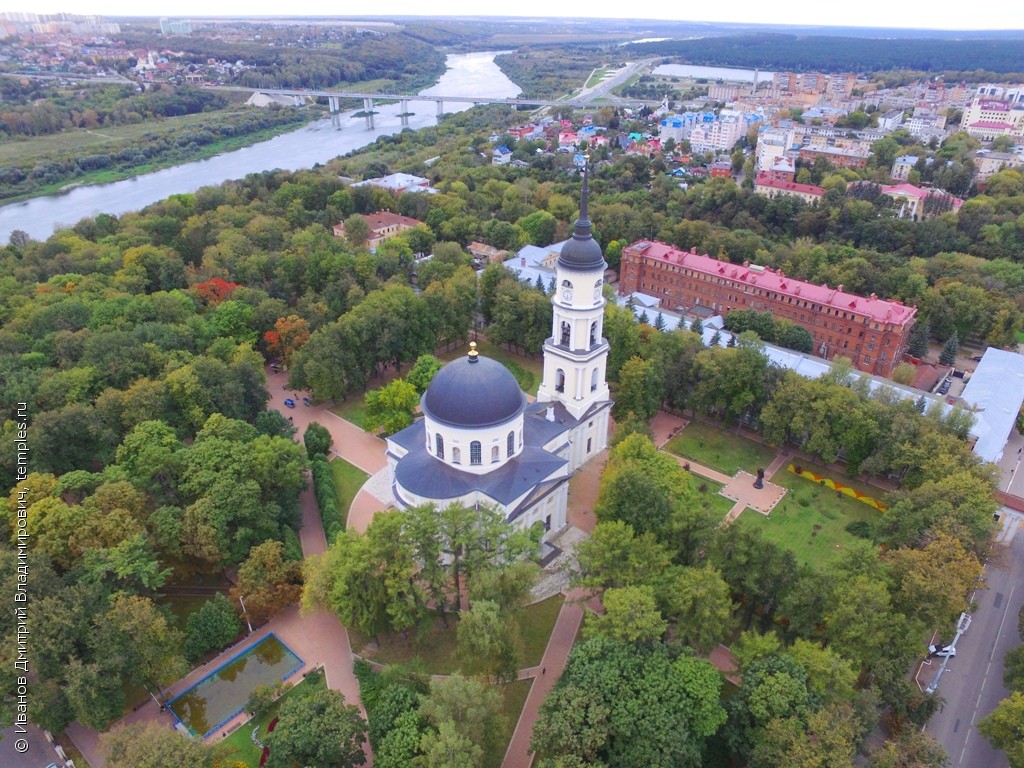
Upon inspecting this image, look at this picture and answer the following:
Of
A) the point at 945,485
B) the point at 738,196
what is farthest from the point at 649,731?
the point at 738,196

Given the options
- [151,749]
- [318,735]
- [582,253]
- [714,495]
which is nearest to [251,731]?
[318,735]

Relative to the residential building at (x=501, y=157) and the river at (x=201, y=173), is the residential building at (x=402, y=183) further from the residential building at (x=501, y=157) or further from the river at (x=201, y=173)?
the river at (x=201, y=173)

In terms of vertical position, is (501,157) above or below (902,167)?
below

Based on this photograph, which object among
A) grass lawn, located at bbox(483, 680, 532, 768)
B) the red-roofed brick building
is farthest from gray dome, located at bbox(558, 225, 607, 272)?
the red-roofed brick building

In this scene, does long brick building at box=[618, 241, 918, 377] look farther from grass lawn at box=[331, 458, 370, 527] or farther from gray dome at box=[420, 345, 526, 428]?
grass lawn at box=[331, 458, 370, 527]

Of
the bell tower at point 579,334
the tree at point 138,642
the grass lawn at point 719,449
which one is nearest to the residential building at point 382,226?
the bell tower at point 579,334

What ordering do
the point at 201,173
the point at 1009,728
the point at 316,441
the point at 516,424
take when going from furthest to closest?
the point at 201,173 < the point at 316,441 < the point at 516,424 < the point at 1009,728

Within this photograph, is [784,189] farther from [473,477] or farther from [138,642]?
[138,642]
